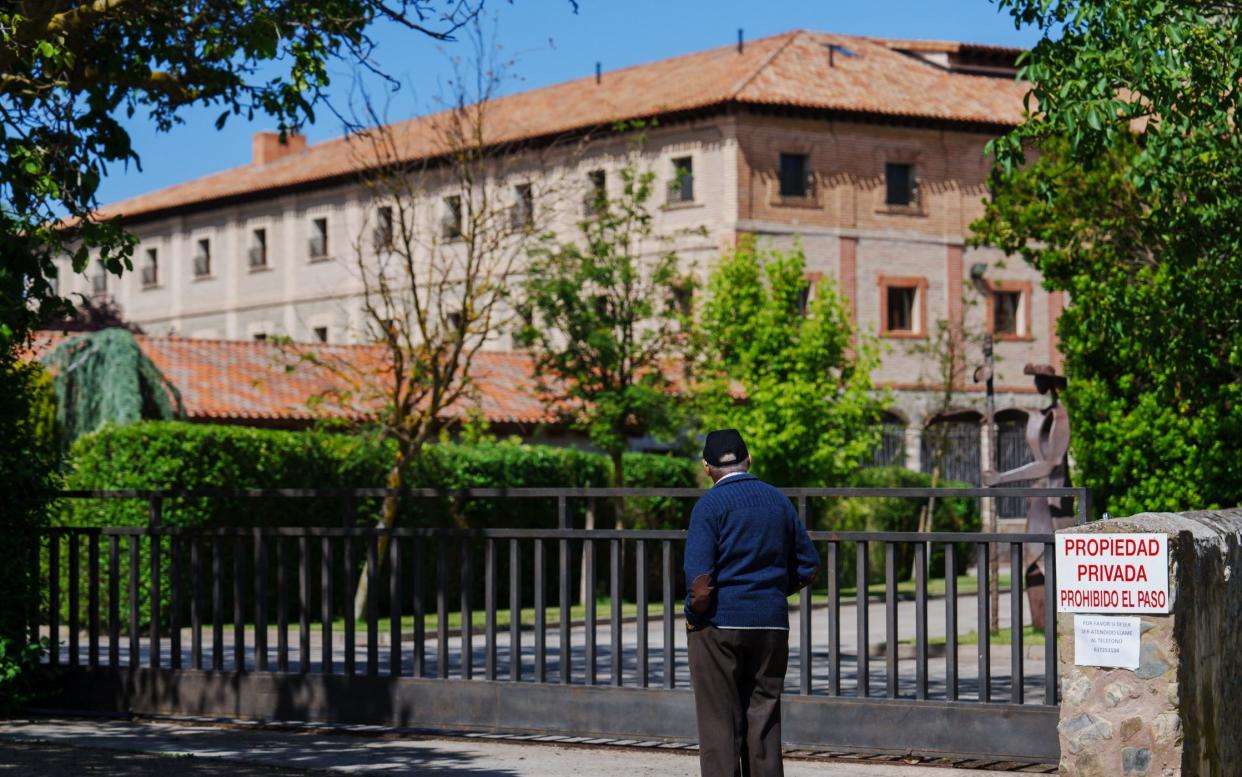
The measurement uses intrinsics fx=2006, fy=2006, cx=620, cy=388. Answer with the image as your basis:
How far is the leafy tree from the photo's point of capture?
1227cm

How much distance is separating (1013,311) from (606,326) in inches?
946

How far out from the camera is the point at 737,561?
27.4 ft

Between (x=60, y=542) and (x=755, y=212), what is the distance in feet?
127

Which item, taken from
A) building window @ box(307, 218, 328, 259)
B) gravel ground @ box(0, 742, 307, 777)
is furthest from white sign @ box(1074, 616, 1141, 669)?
building window @ box(307, 218, 328, 259)

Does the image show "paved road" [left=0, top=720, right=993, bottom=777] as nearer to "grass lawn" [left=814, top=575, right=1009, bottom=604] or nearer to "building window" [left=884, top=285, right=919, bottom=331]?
"grass lawn" [left=814, top=575, right=1009, bottom=604]

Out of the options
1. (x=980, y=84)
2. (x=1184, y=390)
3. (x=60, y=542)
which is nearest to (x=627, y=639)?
(x=1184, y=390)

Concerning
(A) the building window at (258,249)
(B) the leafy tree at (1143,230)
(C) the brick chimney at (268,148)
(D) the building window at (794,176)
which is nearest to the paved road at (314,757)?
(B) the leafy tree at (1143,230)

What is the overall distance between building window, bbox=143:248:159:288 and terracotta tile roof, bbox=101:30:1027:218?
569 centimetres

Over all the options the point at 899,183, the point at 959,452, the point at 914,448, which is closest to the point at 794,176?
the point at 899,183

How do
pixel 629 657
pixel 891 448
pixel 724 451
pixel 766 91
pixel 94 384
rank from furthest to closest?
pixel 766 91 → pixel 891 448 → pixel 94 384 → pixel 629 657 → pixel 724 451

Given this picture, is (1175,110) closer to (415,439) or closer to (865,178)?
(415,439)

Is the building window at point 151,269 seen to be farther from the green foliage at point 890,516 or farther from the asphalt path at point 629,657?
the asphalt path at point 629,657

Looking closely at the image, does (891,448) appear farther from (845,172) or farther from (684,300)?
(684,300)

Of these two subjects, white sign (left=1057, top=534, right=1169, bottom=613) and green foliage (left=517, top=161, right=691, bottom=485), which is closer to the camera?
white sign (left=1057, top=534, right=1169, bottom=613)
